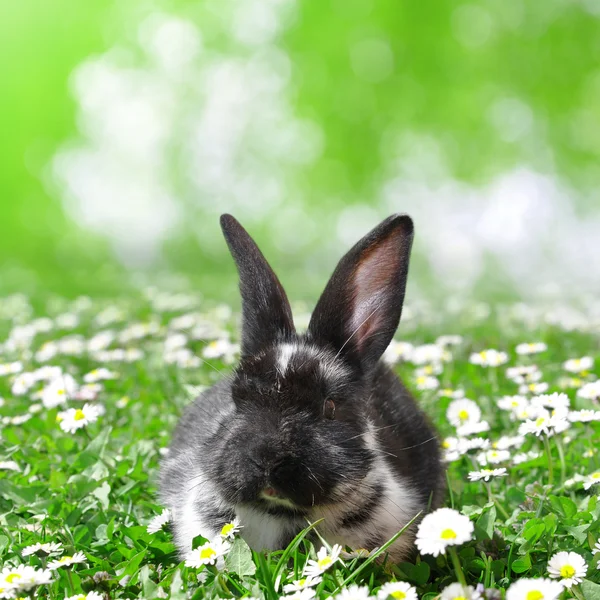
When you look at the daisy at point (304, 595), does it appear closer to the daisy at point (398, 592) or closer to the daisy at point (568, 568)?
the daisy at point (398, 592)

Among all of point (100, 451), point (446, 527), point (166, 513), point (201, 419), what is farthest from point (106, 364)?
point (446, 527)

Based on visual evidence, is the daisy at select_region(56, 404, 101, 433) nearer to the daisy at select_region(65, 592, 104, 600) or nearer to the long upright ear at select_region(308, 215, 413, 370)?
the daisy at select_region(65, 592, 104, 600)

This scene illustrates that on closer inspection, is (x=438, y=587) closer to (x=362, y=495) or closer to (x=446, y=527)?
(x=362, y=495)

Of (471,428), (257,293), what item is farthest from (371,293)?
(471,428)

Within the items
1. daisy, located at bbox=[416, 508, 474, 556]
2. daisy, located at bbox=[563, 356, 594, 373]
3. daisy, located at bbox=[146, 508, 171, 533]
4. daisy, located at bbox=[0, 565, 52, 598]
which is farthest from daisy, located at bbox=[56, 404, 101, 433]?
daisy, located at bbox=[563, 356, 594, 373]

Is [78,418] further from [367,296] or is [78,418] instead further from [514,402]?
[514,402]

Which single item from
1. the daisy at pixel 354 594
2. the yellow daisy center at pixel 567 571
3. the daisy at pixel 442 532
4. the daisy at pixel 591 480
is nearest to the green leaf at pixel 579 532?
the daisy at pixel 591 480
